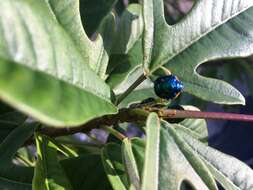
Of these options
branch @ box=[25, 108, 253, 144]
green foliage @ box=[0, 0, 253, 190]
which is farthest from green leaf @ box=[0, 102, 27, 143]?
branch @ box=[25, 108, 253, 144]

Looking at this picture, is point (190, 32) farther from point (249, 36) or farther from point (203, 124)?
point (203, 124)

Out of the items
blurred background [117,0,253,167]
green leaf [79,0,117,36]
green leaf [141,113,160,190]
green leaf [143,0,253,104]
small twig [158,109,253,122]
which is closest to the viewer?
green leaf [141,113,160,190]

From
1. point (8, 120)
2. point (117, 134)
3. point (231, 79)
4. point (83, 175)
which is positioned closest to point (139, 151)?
point (117, 134)

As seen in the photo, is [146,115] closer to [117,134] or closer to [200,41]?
[117,134]

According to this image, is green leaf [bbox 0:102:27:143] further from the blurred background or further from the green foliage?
the blurred background

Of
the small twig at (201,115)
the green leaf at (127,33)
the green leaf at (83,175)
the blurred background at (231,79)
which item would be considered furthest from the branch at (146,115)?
the blurred background at (231,79)
